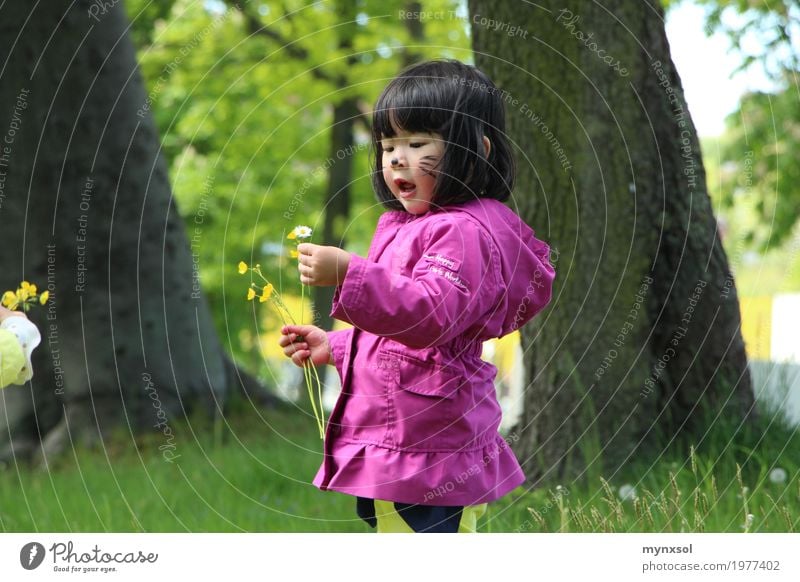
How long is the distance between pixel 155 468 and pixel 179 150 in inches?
330

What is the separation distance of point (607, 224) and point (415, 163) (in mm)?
1630

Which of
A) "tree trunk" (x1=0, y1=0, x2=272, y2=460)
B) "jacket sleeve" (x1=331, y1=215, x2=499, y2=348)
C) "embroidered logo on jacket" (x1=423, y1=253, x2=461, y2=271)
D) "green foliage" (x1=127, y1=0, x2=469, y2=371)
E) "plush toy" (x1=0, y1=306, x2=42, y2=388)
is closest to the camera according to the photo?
"jacket sleeve" (x1=331, y1=215, x2=499, y2=348)

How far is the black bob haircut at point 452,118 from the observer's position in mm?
2426

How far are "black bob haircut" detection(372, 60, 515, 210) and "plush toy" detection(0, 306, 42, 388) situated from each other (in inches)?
39.3

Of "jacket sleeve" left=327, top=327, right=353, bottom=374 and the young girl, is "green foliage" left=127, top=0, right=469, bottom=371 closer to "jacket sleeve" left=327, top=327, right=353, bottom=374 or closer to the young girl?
"jacket sleeve" left=327, top=327, right=353, bottom=374

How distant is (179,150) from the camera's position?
13.0 m

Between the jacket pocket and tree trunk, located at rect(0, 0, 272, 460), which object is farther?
tree trunk, located at rect(0, 0, 272, 460)

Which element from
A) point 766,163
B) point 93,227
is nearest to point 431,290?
point 93,227

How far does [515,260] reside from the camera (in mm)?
2439

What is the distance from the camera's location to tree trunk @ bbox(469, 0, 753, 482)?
386cm

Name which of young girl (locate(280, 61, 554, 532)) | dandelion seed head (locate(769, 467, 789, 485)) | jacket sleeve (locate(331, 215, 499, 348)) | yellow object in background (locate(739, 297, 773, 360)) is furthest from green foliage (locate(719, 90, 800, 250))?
jacket sleeve (locate(331, 215, 499, 348))

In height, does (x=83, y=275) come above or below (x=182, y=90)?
below
